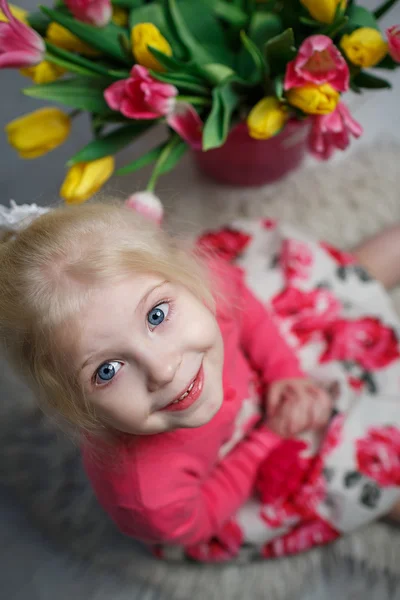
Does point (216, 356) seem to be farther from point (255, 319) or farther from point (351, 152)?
point (351, 152)

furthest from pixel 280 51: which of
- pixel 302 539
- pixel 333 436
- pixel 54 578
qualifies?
pixel 54 578

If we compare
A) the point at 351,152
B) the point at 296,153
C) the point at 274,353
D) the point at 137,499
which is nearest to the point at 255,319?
the point at 274,353

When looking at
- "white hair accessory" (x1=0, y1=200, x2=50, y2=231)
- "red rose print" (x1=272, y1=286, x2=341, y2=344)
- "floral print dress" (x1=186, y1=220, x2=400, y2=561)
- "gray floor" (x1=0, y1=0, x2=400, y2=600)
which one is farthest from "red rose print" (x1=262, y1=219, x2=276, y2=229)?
"white hair accessory" (x1=0, y1=200, x2=50, y2=231)

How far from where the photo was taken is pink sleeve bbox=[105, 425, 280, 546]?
67 centimetres

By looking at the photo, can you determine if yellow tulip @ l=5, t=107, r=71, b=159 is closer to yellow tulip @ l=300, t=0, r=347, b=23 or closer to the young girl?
the young girl

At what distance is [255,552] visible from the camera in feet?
2.72

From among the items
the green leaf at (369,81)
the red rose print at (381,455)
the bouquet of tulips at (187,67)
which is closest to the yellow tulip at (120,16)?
the bouquet of tulips at (187,67)

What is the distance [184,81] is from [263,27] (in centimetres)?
14

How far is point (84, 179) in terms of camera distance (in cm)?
76

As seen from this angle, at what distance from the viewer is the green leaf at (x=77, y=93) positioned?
76 centimetres

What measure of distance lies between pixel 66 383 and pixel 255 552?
1.37 feet

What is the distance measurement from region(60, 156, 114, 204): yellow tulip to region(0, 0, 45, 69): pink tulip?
132mm

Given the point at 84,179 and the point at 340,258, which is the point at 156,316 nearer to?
the point at 84,179

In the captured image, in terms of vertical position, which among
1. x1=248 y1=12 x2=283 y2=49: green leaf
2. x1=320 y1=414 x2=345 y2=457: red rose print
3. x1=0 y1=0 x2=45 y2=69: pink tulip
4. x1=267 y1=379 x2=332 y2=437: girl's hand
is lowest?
x1=320 y1=414 x2=345 y2=457: red rose print
